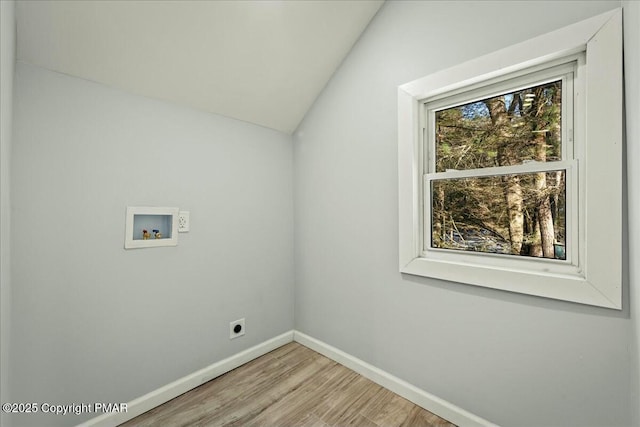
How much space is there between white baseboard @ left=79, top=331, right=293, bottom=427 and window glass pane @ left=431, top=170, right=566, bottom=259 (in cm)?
152

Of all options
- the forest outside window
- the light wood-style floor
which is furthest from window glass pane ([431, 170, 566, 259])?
the light wood-style floor

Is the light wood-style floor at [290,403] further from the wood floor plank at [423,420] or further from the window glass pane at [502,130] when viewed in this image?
the window glass pane at [502,130]

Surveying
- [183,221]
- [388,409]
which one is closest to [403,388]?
[388,409]

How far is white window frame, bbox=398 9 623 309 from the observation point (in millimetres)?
1082

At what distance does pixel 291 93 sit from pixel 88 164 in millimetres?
1338

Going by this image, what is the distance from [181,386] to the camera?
5.69 feet

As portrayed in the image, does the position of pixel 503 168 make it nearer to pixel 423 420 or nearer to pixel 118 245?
pixel 423 420

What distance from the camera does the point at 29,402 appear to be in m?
1.29

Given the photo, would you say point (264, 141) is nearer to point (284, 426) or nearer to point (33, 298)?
point (33, 298)

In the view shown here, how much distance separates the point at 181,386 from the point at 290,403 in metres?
0.69

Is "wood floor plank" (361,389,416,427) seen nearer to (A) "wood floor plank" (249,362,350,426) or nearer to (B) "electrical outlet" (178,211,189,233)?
(A) "wood floor plank" (249,362,350,426)

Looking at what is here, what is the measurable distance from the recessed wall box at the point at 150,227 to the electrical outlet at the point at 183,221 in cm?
2

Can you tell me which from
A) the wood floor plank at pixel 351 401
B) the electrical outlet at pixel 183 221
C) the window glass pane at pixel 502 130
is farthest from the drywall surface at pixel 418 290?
the electrical outlet at pixel 183 221

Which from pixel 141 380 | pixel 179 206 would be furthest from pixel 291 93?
pixel 141 380
